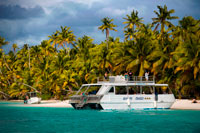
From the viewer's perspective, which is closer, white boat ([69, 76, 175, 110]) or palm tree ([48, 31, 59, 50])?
white boat ([69, 76, 175, 110])

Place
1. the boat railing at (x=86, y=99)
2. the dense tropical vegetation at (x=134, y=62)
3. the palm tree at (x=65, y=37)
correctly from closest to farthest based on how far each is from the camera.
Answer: the boat railing at (x=86, y=99)
the dense tropical vegetation at (x=134, y=62)
the palm tree at (x=65, y=37)

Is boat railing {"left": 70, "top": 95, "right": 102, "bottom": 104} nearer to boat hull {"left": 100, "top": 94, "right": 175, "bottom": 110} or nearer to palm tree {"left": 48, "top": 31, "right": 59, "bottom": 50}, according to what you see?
boat hull {"left": 100, "top": 94, "right": 175, "bottom": 110}

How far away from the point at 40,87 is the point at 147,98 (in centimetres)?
3143

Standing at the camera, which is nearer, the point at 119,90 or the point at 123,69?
the point at 119,90

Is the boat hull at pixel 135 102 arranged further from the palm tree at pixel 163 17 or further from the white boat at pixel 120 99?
the palm tree at pixel 163 17

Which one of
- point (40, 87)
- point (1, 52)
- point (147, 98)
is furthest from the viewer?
point (1, 52)

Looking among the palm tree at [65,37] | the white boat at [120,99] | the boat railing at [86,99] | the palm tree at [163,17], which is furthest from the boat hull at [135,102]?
the palm tree at [65,37]

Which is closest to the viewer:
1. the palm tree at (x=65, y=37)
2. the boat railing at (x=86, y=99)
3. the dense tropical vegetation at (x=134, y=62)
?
the boat railing at (x=86, y=99)

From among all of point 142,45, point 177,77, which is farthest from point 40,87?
point 177,77

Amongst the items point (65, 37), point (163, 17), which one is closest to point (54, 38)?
point (65, 37)

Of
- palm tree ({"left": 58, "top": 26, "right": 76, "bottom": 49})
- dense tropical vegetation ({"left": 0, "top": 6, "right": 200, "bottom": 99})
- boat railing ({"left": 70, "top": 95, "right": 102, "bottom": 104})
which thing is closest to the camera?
boat railing ({"left": 70, "top": 95, "right": 102, "bottom": 104})

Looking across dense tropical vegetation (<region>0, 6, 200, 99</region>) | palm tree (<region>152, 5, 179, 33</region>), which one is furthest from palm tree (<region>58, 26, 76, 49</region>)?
palm tree (<region>152, 5, 179, 33</region>)

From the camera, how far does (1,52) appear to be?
76438mm

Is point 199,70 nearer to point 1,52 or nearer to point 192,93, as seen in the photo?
point 192,93
